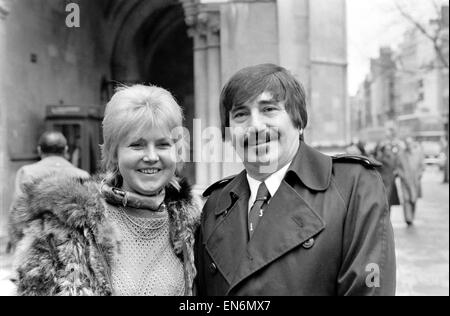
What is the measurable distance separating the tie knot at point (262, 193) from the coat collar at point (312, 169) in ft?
0.33

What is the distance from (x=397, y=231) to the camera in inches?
387

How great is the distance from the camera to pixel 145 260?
5.99ft

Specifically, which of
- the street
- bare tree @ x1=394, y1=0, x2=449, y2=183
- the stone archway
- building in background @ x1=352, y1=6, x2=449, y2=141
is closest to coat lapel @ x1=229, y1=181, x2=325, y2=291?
the street

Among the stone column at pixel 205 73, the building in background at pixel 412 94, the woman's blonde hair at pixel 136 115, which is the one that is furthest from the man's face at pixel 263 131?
the building in background at pixel 412 94

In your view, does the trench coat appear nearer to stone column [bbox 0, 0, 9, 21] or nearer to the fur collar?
the fur collar

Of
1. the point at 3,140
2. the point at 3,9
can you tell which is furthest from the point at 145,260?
the point at 3,9

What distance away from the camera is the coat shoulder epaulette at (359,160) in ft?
5.53

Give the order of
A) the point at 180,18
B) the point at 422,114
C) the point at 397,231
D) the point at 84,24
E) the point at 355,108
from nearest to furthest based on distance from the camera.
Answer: the point at 397,231
the point at 84,24
the point at 180,18
the point at 422,114
the point at 355,108

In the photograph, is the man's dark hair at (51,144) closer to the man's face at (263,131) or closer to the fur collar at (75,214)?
the fur collar at (75,214)

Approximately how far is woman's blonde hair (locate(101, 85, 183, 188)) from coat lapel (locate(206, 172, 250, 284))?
1.04ft

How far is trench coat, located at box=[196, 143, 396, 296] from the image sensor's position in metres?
1.54
